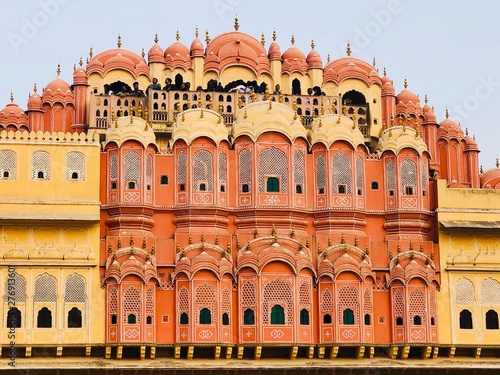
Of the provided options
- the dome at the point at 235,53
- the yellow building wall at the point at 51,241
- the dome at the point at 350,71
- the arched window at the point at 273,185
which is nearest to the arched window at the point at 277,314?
the arched window at the point at 273,185

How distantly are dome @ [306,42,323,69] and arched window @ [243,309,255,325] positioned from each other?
10763 mm

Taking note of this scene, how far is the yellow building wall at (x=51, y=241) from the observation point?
36.9 metres

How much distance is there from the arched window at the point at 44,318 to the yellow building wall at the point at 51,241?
A: 103mm

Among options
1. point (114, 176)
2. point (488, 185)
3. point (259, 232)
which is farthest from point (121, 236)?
point (488, 185)

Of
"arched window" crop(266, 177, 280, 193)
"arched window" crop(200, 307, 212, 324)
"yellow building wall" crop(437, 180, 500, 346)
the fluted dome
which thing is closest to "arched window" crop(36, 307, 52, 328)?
"arched window" crop(200, 307, 212, 324)

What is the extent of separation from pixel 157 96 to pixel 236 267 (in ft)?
23.0

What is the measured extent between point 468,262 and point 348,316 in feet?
14.7

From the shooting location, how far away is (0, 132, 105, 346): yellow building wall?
3688 centimetres

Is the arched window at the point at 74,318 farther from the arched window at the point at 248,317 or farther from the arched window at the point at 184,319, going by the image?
the arched window at the point at 248,317

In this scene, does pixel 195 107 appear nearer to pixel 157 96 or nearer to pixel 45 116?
pixel 157 96

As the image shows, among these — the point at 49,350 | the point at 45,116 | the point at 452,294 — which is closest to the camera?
the point at 49,350

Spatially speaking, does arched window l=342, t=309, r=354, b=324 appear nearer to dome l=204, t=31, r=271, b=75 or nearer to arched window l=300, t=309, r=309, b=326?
arched window l=300, t=309, r=309, b=326

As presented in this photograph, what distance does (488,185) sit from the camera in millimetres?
45000

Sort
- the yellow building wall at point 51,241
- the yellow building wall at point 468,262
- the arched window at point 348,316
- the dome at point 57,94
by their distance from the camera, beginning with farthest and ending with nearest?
the dome at point 57,94, the yellow building wall at point 468,262, the arched window at point 348,316, the yellow building wall at point 51,241
